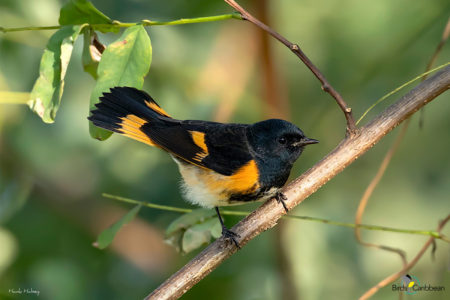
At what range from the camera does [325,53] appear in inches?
165

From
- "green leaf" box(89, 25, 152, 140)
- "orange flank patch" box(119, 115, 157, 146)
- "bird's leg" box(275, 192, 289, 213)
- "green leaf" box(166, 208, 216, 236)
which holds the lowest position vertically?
"bird's leg" box(275, 192, 289, 213)

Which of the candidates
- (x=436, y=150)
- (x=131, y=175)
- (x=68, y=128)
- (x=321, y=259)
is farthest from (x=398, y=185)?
(x=68, y=128)

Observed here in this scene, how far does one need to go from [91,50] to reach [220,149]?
805 millimetres

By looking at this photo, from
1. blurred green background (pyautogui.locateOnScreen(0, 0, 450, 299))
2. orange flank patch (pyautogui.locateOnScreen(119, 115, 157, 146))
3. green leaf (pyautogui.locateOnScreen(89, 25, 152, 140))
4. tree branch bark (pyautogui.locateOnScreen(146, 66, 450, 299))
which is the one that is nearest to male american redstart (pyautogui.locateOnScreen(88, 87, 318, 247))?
orange flank patch (pyautogui.locateOnScreen(119, 115, 157, 146))

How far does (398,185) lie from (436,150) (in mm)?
379

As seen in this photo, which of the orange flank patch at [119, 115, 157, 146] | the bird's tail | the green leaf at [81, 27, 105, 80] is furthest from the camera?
the orange flank patch at [119, 115, 157, 146]

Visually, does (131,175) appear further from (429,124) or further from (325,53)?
(429,124)

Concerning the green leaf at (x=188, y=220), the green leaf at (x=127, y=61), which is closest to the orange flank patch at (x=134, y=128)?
the green leaf at (x=188, y=220)

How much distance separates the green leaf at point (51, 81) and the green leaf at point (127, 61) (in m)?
0.14

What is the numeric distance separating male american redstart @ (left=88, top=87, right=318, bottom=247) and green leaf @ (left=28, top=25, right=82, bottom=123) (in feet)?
1.32

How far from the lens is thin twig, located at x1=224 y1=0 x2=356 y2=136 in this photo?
1.71 meters

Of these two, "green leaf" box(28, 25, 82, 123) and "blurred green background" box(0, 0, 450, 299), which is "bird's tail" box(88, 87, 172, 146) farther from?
"blurred green background" box(0, 0, 450, 299)

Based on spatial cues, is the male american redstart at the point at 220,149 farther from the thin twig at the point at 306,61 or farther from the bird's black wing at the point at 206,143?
the thin twig at the point at 306,61

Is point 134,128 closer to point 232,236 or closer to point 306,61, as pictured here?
point 232,236
